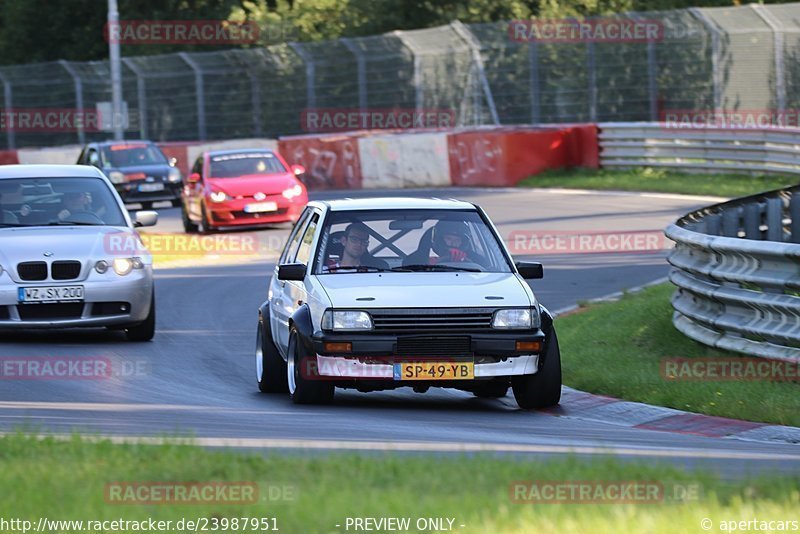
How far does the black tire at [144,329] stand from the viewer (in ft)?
46.5

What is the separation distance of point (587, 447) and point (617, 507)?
229cm

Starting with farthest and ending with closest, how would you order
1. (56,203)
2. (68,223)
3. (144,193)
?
(144,193) → (56,203) → (68,223)

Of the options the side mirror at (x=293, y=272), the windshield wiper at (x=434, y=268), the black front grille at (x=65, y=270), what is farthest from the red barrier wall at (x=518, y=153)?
the side mirror at (x=293, y=272)

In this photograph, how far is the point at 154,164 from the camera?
34.4 meters

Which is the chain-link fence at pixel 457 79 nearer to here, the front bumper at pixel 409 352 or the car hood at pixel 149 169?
the car hood at pixel 149 169

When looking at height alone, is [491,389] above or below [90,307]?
above

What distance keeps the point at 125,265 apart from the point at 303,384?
4.20 metres

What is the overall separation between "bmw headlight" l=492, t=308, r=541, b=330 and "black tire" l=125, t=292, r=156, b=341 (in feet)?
16.2

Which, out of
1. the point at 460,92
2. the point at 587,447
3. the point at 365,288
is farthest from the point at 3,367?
the point at 460,92

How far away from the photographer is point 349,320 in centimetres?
1001

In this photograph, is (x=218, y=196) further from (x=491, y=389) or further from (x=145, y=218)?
(x=491, y=389)

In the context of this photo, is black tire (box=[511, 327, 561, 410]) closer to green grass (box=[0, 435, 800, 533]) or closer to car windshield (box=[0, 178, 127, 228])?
green grass (box=[0, 435, 800, 533])

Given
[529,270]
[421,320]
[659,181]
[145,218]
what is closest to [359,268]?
[421,320]

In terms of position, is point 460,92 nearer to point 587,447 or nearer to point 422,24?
point 422,24
